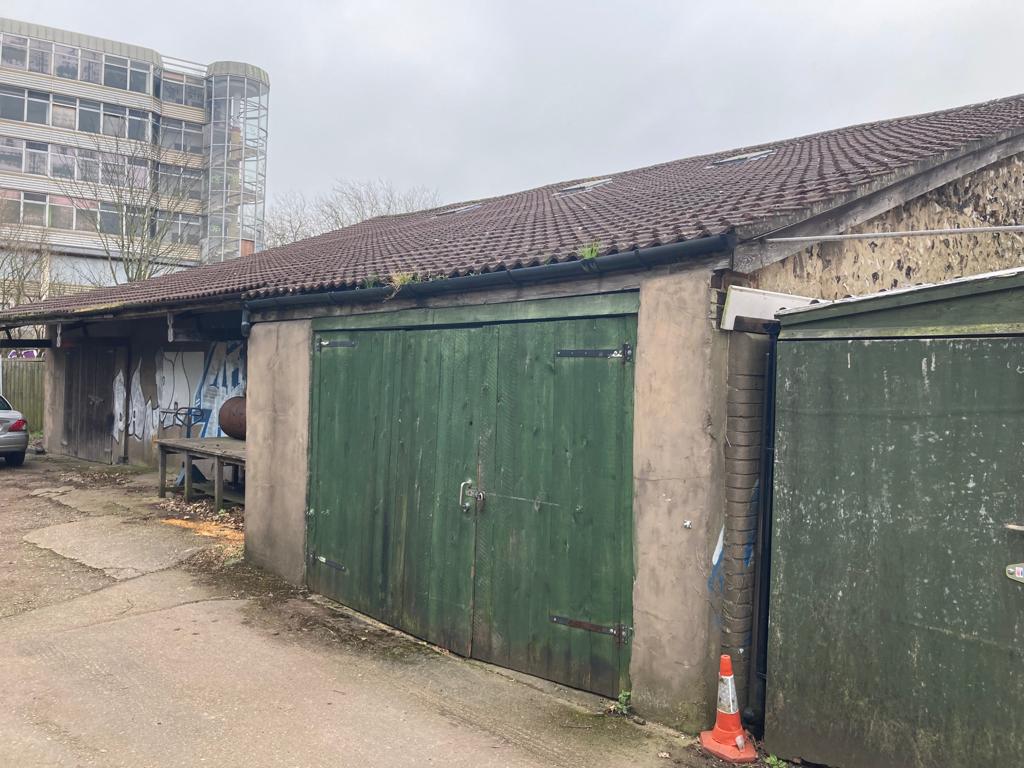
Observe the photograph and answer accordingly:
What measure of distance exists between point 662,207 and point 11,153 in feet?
Answer: 124

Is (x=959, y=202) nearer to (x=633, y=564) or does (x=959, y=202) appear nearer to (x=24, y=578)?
(x=633, y=564)

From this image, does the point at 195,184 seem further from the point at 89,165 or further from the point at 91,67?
the point at 89,165

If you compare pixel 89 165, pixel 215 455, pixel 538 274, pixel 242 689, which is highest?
pixel 89 165

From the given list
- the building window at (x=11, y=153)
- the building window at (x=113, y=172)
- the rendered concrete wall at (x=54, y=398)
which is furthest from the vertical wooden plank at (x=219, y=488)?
the building window at (x=11, y=153)

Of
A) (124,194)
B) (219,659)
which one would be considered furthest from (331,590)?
(124,194)

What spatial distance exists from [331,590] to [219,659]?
1.50 m

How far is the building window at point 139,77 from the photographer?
37.3 m

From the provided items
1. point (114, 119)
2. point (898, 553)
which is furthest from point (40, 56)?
point (898, 553)

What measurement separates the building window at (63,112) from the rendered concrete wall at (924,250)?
39781 millimetres

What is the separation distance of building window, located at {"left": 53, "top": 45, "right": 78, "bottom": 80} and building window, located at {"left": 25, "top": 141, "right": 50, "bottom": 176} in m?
3.73

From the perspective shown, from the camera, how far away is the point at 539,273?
15.8 ft

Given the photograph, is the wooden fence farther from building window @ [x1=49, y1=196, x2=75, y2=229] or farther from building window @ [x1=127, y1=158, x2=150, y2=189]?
building window @ [x1=49, y1=196, x2=75, y2=229]

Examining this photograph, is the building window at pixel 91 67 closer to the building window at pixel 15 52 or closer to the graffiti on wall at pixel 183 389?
the building window at pixel 15 52

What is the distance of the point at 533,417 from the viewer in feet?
16.3
